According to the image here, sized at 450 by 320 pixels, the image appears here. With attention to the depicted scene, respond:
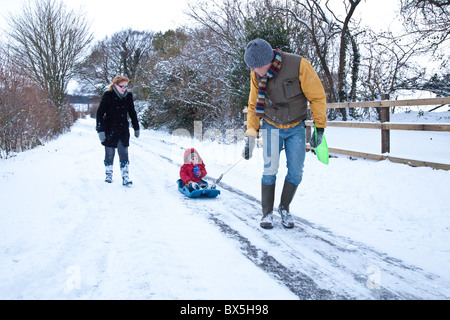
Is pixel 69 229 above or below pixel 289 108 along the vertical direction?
below

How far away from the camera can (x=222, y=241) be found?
3008 mm

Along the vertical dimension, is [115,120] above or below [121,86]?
below

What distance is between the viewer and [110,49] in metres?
38.0

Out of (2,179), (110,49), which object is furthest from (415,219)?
(110,49)

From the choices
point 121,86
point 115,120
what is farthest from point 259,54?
point 115,120

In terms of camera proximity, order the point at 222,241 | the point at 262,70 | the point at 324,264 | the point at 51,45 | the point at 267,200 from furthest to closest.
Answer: the point at 51,45 → the point at 267,200 → the point at 262,70 → the point at 222,241 → the point at 324,264

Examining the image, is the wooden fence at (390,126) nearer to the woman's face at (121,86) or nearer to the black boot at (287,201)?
the black boot at (287,201)

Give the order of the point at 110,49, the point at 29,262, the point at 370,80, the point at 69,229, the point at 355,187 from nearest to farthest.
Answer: the point at 29,262
the point at 69,229
the point at 355,187
the point at 370,80
the point at 110,49

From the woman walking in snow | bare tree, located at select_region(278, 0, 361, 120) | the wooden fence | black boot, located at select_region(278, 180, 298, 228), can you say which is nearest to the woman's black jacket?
the woman walking in snow

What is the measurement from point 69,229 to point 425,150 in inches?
257

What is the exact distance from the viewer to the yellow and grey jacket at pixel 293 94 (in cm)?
314

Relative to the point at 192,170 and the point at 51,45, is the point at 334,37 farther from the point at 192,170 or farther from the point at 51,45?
the point at 51,45

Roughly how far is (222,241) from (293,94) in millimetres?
1573
